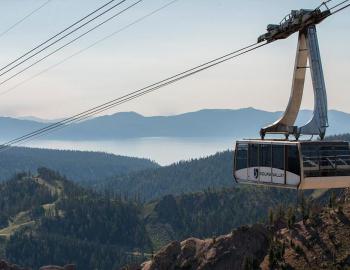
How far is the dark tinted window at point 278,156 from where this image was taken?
42531 millimetres

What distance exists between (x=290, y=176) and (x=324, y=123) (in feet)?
13.9

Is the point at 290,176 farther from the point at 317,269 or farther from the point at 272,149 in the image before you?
the point at 317,269

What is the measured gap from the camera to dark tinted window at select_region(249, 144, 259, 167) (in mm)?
45709

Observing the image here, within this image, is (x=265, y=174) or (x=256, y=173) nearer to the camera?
(x=265, y=174)

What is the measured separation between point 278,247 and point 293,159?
11140 cm

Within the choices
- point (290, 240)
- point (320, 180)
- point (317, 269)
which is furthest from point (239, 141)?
point (290, 240)

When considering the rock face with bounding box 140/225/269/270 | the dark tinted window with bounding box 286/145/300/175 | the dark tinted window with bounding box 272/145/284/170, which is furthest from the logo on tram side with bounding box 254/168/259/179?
the rock face with bounding box 140/225/269/270

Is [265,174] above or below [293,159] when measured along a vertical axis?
below

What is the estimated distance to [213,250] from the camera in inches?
6245

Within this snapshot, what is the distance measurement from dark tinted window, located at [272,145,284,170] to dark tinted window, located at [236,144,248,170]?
12.0 feet

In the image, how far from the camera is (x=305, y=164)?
4128 cm

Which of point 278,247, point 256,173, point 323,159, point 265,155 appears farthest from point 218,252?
point 323,159

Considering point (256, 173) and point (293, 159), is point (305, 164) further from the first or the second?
point (256, 173)

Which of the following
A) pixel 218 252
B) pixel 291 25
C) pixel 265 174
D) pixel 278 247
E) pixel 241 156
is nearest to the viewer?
pixel 291 25
